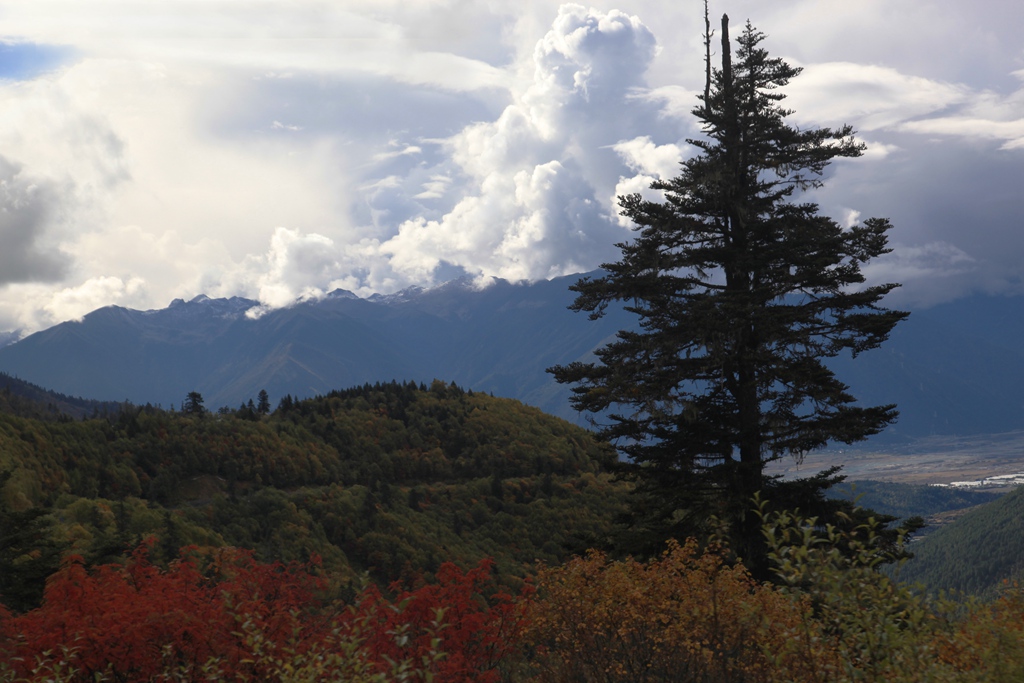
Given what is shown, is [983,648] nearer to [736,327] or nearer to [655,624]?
[655,624]

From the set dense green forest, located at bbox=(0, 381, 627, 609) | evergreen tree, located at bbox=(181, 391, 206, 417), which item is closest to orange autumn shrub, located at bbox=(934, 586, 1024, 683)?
dense green forest, located at bbox=(0, 381, 627, 609)

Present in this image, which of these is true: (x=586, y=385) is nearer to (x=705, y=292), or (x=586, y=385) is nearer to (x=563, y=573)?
(x=705, y=292)

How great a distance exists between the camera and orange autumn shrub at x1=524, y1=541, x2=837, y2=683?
11664mm

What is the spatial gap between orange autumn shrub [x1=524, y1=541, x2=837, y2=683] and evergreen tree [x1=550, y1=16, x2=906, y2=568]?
5.08m

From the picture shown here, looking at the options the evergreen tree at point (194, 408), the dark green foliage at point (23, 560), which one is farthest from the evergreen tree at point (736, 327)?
the evergreen tree at point (194, 408)

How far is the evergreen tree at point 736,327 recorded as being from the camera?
62.2ft

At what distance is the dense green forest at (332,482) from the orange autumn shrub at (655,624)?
38052 millimetres

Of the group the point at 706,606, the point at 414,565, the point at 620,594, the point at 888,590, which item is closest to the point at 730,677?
the point at 706,606

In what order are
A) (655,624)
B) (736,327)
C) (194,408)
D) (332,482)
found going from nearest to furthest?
(655,624), (736,327), (332,482), (194,408)

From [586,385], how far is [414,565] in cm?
7372

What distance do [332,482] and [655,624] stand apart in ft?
374

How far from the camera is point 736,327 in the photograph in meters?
18.7

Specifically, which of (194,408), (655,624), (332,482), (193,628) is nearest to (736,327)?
(655,624)

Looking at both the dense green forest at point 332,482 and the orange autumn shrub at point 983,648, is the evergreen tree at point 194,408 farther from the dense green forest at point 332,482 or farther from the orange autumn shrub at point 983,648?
the orange autumn shrub at point 983,648
